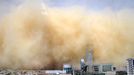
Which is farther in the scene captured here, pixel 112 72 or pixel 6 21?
pixel 6 21

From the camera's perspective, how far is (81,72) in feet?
18.2

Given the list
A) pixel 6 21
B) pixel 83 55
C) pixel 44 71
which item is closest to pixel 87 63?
pixel 83 55

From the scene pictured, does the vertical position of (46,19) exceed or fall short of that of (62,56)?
it exceeds it

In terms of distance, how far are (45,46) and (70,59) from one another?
51 cm

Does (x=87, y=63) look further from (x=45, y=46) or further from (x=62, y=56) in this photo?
(x=45, y=46)

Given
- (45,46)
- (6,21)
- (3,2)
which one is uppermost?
(3,2)

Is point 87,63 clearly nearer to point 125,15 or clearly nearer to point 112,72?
point 112,72

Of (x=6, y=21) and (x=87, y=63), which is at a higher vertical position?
(x=6, y=21)

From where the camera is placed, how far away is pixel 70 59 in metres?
5.66

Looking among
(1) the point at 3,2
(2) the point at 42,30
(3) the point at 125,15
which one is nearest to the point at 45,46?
(2) the point at 42,30

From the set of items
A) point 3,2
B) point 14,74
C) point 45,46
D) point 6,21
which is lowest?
point 14,74

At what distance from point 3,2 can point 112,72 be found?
236 centimetres

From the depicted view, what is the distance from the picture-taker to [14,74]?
221 inches

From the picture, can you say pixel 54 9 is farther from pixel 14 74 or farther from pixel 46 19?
pixel 14 74
